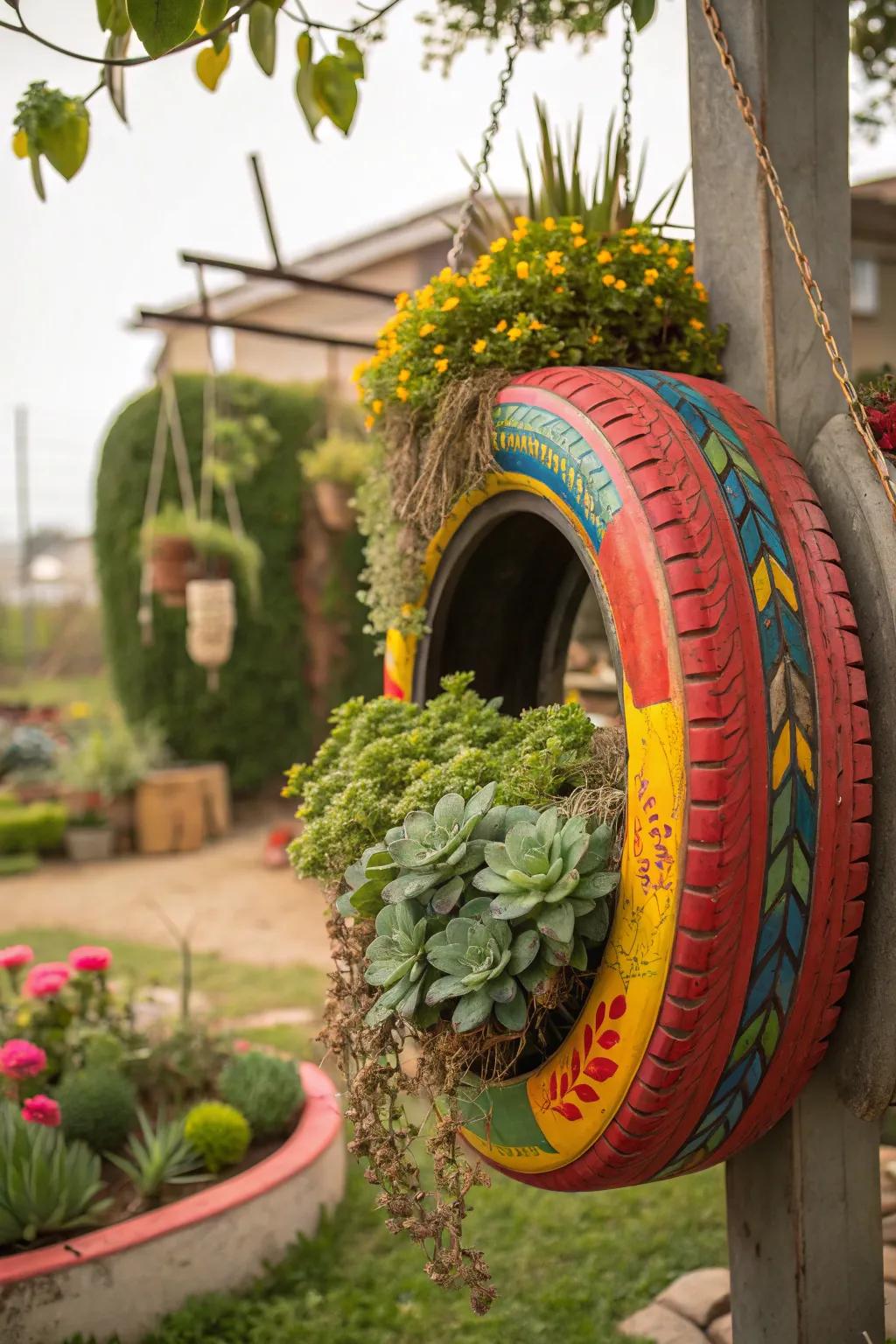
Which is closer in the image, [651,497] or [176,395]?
[651,497]

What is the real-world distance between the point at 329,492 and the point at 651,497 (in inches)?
248

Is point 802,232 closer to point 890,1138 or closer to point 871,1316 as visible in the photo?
point 871,1316

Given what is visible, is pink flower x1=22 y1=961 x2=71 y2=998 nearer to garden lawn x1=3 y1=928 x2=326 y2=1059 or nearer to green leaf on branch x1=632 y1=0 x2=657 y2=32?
garden lawn x1=3 y1=928 x2=326 y2=1059

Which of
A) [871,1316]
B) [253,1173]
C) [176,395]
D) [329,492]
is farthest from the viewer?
[176,395]

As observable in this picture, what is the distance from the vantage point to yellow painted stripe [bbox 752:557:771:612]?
138 cm

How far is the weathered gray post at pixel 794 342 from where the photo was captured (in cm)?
166

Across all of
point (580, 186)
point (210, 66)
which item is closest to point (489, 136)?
point (580, 186)

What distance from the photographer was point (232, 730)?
8.69 m

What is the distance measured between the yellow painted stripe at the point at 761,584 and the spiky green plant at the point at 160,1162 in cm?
191

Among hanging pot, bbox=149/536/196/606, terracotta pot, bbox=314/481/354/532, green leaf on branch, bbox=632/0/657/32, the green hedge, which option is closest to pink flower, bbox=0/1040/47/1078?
green leaf on branch, bbox=632/0/657/32

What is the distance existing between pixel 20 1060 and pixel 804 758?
1.97 m

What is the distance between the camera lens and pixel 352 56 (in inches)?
77.0

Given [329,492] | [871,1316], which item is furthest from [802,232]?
[329,492]

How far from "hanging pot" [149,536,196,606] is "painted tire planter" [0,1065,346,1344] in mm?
4743
